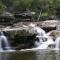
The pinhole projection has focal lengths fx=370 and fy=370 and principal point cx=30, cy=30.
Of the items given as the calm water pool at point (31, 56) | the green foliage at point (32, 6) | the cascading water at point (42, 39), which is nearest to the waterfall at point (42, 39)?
the cascading water at point (42, 39)

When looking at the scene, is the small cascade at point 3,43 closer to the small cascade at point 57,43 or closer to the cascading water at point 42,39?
the cascading water at point 42,39

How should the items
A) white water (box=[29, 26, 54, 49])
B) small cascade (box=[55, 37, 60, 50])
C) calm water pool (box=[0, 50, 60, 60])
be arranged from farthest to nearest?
white water (box=[29, 26, 54, 49])
small cascade (box=[55, 37, 60, 50])
calm water pool (box=[0, 50, 60, 60])

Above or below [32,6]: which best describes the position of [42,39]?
below

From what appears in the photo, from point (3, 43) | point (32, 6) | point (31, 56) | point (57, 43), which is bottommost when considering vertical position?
point (57, 43)

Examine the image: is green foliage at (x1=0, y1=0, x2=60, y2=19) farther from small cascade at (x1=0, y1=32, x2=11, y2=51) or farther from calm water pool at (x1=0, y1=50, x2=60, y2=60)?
calm water pool at (x1=0, y1=50, x2=60, y2=60)

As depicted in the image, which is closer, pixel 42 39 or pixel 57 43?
pixel 57 43

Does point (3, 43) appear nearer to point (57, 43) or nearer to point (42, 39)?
point (42, 39)

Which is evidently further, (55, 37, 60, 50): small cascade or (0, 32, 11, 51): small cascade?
(0, 32, 11, 51): small cascade

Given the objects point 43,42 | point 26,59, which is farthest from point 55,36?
point 26,59

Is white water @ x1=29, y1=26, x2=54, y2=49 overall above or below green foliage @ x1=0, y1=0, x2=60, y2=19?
below

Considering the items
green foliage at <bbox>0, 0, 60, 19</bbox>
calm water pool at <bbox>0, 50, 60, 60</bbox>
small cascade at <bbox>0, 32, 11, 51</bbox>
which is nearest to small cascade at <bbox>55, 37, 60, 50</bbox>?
small cascade at <bbox>0, 32, 11, 51</bbox>

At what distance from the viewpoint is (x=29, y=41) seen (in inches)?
1065

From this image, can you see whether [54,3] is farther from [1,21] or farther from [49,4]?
[1,21]

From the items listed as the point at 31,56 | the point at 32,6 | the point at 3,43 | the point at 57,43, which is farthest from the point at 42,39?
the point at 32,6
